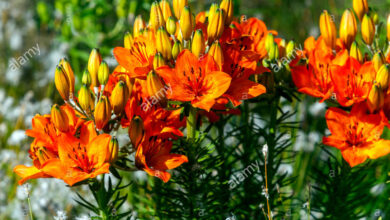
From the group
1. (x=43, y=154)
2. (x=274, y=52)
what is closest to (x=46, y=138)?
(x=43, y=154)

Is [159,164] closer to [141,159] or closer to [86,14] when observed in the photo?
[141,159]

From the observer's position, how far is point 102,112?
65.4 inches

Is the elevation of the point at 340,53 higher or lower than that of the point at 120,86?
higher

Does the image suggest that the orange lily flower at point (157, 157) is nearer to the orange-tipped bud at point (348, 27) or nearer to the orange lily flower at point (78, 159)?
the orange lily flower at point (78, 159)

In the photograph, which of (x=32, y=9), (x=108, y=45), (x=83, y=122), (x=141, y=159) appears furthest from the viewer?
(x=32, y=9)

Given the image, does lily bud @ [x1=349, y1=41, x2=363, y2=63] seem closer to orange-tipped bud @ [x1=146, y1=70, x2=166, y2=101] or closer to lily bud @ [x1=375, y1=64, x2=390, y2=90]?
lily bud @ [x1=375, y1=64, x2=390, y2=90]

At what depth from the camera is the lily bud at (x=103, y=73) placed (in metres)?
1.79

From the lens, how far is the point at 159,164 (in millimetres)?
1749

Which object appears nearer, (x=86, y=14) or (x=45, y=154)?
(x=45, y=154)

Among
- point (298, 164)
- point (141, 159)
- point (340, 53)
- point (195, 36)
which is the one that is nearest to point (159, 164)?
point (141, 159)

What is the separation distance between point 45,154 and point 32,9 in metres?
4.92

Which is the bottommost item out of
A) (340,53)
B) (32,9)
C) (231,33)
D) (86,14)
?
(340,53)

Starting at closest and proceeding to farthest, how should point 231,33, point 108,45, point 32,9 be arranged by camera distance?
1. point 231,33
2. point 108,45
3. point 32,9

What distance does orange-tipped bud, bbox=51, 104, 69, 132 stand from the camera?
164 centimetres
